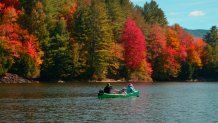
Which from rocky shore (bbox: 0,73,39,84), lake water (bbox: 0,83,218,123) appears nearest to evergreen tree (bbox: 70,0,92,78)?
rocky shore (bbox: 0,73,39,84)

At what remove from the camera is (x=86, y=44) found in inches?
4392

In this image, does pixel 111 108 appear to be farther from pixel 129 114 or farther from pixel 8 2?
pixel 8 2

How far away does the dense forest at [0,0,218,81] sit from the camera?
318 ft

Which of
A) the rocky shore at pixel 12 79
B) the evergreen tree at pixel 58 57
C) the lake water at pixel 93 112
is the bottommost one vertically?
the lake water at pixel 93 112

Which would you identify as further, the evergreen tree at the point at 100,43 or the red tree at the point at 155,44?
the red tree at the point at 155,44

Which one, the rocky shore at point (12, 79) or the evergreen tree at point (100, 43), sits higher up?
the evergreen tree at point (100, 43)

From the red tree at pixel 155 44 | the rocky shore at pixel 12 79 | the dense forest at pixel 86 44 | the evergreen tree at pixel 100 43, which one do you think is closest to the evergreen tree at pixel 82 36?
the dense forest at pixel 86 44

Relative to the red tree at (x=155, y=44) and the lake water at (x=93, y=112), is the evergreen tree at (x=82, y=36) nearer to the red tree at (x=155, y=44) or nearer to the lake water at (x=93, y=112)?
the red tree at (x=155, y=44)

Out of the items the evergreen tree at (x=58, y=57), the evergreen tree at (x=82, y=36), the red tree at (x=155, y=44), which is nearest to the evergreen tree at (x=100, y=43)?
the evergreen tree at (x=82, y=36)

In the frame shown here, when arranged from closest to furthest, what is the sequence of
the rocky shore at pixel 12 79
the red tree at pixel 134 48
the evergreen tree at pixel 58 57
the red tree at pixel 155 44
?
the rocky shore at pixel 12 79
the evergreen tree at pixel 58 57
the red tree at pixel 134 48
the red tree at pixel 155 44

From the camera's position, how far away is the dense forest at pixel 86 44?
318 ft

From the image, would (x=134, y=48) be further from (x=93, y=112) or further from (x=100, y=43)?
(x=93, y=112)

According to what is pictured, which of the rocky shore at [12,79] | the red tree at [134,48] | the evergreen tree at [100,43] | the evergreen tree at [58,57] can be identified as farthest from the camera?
the red tree at [134,48]

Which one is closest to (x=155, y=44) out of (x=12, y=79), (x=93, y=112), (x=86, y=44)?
(x=86, y=44)
